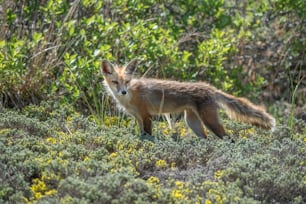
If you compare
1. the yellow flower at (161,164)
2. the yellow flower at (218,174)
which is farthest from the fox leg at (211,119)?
the yellow flower at (218,174)

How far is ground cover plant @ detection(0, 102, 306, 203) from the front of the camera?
614 centimetres

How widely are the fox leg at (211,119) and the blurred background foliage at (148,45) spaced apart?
1124 mm

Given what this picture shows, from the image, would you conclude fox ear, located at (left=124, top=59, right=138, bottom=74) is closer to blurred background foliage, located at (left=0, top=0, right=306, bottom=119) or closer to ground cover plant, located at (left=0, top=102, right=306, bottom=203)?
blurred background foliage, located at (left=0, top=0, right=306, bottom=119)

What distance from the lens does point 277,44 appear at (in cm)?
1312

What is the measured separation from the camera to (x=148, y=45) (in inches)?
414

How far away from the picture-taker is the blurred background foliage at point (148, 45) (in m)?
9.88

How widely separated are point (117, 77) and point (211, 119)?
1249 millimetres

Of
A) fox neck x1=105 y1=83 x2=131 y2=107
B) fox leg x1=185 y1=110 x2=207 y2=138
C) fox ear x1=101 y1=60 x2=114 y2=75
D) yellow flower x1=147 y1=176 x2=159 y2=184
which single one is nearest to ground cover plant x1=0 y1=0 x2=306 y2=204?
yellow flower x1=147 y1=176 x2=159 y2=184

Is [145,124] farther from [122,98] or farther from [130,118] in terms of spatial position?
[130,118]

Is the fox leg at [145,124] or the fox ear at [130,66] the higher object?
the fox ear at [130,66]

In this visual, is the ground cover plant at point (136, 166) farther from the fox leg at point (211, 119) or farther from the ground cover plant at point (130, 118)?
the fox leg at point (211, 119)

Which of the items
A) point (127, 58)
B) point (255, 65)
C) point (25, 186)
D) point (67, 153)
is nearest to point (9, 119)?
point (67, 153)

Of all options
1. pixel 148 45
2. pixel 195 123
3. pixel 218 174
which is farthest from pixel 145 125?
pixel 148 45

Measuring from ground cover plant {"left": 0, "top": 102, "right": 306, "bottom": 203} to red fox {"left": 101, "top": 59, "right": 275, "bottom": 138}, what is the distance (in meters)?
0.30
